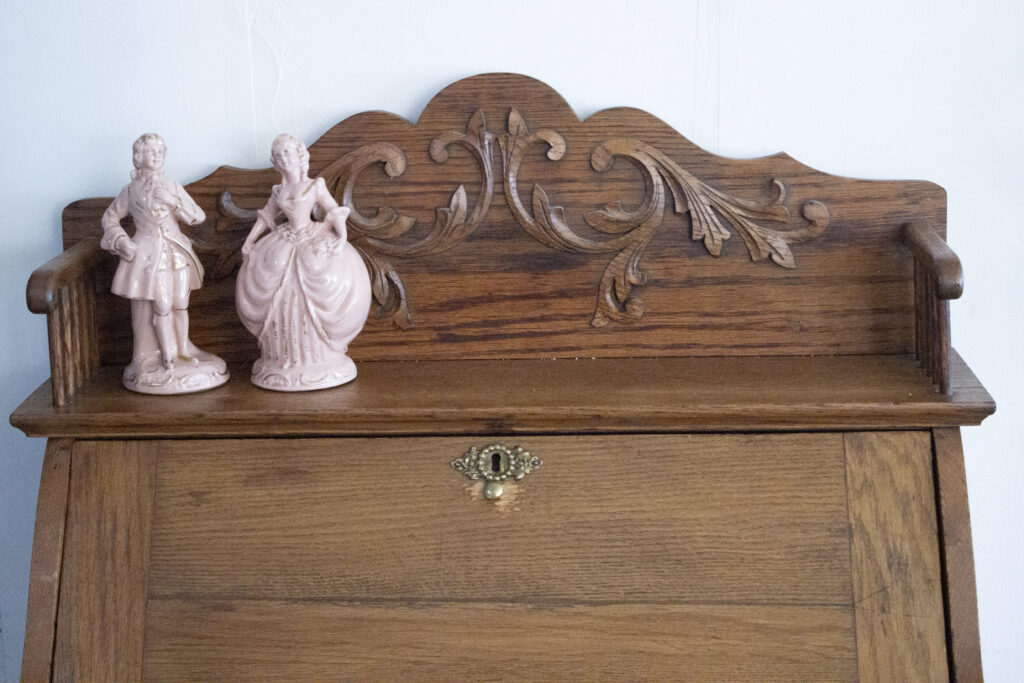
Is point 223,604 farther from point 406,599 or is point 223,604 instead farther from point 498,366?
point 498,366

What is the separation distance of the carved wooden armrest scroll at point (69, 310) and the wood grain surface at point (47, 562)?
75 millimetres

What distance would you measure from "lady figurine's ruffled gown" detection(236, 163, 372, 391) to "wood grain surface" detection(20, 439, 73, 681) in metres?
0.25

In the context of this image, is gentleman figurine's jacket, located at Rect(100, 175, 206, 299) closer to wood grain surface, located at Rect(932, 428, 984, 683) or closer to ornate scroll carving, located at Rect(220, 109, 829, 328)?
ornate scroll carving, located at Rect(220, 109, 829, 328)

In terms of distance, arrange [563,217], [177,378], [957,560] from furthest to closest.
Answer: [563,217]
[177,378]
[957,560]

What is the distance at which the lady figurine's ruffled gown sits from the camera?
129 centimetres

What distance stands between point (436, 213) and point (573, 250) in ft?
0.62

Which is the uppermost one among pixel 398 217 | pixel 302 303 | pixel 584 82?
pixel 584 82

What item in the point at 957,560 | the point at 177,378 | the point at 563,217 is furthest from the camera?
the point at 563,217

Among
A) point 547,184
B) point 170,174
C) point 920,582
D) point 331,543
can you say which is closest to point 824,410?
point 920,582

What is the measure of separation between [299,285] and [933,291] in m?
0.77

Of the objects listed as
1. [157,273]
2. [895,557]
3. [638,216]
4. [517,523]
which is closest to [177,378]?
[157,273]

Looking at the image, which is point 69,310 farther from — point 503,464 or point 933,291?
point 933,291

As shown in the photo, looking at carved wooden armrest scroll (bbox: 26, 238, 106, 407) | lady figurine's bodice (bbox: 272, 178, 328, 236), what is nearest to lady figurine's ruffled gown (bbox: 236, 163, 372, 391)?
lady figurine's bodice (bbox: 272, 178, 328, 236)

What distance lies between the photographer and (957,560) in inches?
47.5
